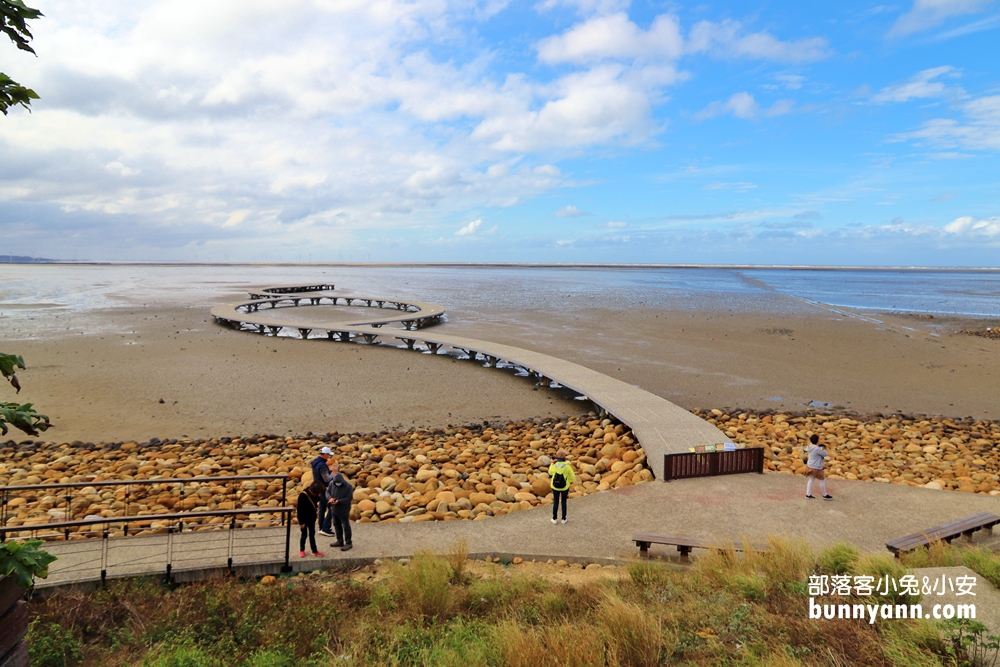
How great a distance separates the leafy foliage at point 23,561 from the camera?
8.17ft

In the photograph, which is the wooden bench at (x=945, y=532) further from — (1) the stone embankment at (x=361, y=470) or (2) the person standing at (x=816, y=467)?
(1) the stone embankment at (x=361, y=470)

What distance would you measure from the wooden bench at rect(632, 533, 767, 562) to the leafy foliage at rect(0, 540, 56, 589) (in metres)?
5.81

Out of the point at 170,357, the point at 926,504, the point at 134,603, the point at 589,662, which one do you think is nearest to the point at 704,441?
the point at 926,504

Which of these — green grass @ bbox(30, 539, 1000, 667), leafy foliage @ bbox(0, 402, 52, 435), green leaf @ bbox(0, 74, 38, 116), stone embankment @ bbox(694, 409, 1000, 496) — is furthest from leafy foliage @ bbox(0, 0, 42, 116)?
stone embankment @ bbox(694, 409, 1000, 496)

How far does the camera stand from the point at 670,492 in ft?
29.0

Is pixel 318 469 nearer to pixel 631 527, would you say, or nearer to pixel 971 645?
pixel 631 527

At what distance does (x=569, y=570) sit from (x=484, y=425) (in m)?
7.46

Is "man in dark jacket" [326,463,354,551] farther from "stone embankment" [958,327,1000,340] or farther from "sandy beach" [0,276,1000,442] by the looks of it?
"stone embankment" [958,327,1000,340]

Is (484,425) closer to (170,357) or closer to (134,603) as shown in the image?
(134,603)

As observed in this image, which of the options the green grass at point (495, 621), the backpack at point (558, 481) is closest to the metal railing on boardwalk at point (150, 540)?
the green grass at point (495, 621)

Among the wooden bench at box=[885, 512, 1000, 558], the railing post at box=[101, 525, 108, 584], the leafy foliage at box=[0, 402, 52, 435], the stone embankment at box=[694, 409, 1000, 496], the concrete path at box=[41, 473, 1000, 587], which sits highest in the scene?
the leafy foliage at box=[0, 402, 52, 435]

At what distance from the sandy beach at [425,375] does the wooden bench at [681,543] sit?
26.1 ft

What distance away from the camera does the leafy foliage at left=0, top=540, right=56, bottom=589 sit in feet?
8.17

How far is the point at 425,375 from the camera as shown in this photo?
63.2 feet
